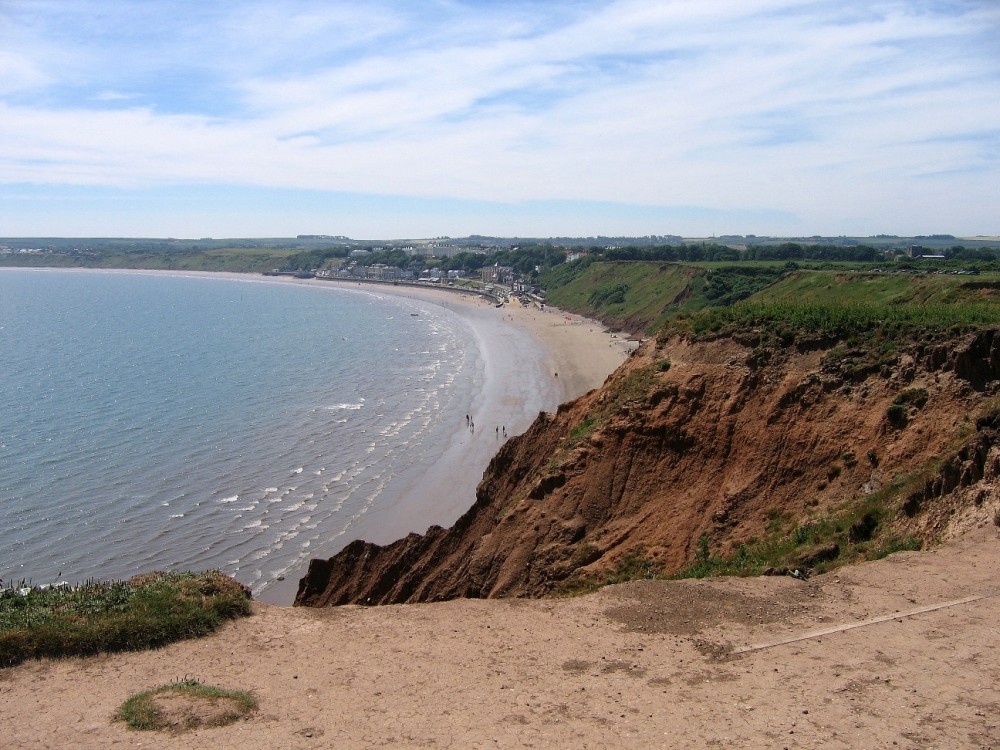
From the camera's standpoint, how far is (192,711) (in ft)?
45.6

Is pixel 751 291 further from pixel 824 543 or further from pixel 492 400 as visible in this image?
pixel 824 543

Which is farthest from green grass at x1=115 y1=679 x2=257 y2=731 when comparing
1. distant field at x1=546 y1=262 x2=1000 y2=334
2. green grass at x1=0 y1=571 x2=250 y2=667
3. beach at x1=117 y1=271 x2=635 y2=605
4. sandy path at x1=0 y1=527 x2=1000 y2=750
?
distant field at x1=546 y1=262 x2=1000 y2=334

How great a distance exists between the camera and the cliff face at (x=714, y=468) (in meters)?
20.7

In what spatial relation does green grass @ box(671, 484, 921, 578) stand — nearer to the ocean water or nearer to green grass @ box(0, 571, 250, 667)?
green grass @ box(0, 571, 250, 667)

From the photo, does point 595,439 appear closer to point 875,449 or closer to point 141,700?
point 875,449

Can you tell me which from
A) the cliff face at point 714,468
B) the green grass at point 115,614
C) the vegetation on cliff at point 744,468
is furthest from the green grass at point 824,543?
the green grass at point 115,614

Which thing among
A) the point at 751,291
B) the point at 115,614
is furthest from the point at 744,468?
the point at 751,291

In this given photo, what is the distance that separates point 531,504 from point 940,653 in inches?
487

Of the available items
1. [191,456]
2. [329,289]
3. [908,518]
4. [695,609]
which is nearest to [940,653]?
[695,609]

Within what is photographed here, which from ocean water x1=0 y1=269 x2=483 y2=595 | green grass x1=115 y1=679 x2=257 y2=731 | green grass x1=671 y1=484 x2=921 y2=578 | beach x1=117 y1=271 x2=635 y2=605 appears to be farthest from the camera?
beach x1=117 y1=271 x2=635 y2=605

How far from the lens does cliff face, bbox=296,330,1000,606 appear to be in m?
20.7

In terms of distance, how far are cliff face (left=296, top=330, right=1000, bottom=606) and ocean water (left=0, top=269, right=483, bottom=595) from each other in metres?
A: 9.28

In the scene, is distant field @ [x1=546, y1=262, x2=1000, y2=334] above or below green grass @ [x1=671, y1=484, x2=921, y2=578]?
above

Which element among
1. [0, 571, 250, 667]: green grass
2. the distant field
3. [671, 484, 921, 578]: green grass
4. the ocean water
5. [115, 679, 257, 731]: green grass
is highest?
the distant field
